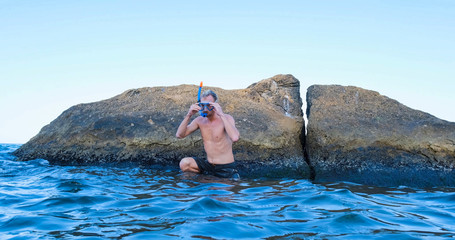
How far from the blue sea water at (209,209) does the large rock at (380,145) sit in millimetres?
A: 711

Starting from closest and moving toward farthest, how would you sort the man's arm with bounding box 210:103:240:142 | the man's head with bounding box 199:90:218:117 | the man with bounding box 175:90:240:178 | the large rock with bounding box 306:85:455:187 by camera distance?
the man's arm with bounding box 210:103:240:142 → the man's head with bounding box 199:90:218:117 → the man with bounding box 175:90:240:178 → the large rock with bounding box 306:85:455:187

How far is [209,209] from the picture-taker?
4434mm

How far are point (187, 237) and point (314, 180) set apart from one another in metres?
4.85

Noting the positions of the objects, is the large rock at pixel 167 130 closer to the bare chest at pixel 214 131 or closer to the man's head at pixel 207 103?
the bare chest at pixel 214 131

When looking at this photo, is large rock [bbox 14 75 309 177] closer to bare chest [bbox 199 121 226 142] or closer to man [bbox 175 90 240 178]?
man [bbox 175 90 240 178]

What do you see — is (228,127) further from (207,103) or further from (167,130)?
(167,130)

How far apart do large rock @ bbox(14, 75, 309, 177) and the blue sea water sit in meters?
1.11

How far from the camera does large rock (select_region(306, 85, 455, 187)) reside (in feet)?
25.2

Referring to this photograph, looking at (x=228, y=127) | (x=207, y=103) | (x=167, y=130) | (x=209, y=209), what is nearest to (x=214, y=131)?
(x=228, y=127)

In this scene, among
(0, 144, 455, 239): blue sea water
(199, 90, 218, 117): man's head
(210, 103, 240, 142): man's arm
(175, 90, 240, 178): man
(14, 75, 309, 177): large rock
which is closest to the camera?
(0, 144, 455, 239): blue sea water

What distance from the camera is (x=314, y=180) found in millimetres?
7797

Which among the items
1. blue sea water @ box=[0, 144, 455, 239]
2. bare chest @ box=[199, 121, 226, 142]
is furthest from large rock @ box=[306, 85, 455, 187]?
bare chest @ box=[199, 121, 226, 142]

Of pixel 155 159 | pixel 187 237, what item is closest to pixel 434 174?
pixel 155 159

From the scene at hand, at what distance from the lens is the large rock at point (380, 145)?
7.68 meters
